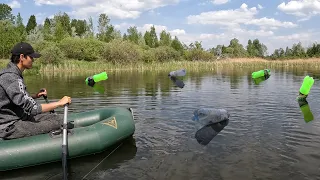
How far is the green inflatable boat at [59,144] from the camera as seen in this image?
4.82 m

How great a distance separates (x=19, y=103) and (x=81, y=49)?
4579cm

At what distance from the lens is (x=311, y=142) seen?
613 cm

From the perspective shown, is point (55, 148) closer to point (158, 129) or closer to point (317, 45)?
point (158, 129)

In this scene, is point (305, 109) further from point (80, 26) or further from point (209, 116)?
point (80, 26)

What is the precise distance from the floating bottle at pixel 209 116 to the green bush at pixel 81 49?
41.4 m

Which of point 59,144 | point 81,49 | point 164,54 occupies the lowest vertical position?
point 59,144

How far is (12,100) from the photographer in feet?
15.3

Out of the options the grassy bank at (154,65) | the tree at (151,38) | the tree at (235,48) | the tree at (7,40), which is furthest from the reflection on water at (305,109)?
the tree at (235,48)

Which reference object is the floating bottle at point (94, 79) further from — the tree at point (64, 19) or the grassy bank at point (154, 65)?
the tree at point (64, 19)

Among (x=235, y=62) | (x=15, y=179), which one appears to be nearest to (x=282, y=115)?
(x=15, y=179)

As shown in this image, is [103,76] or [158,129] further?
[103,76]

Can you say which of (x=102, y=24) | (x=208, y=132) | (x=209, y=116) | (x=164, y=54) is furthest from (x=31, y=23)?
(x=208, y=132)

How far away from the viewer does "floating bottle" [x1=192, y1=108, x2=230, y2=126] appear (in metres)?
7.99

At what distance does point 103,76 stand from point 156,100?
7.13 m
